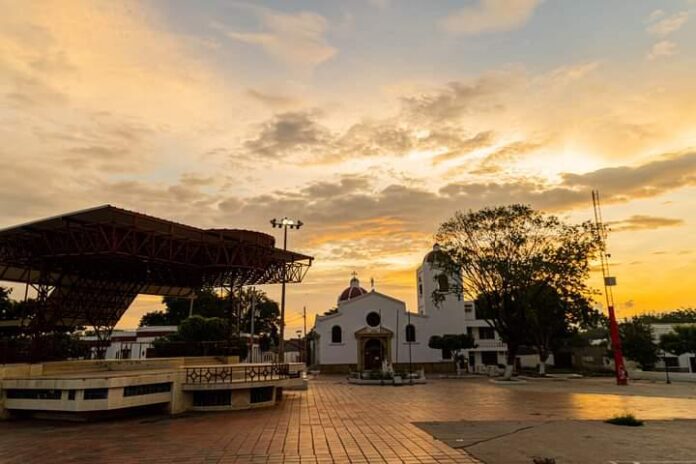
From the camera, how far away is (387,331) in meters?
47.2

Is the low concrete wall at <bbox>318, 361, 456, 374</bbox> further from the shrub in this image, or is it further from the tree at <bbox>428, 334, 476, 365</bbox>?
the shrub

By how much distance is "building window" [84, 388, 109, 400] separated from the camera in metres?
14.7

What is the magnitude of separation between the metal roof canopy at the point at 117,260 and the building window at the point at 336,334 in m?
16.6

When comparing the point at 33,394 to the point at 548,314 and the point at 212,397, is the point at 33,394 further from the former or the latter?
the point at 548,314

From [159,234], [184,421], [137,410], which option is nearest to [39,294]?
[159,234]

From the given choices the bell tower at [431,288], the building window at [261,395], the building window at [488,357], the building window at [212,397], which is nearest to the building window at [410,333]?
the bell tower at [431,288]

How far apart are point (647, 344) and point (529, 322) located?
36.6 ft

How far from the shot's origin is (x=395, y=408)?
1770 centimetres

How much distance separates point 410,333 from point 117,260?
3162 cm

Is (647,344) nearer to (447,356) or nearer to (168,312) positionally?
(447,356)

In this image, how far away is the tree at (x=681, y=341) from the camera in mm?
36219

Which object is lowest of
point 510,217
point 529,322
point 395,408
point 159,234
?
point 395,408

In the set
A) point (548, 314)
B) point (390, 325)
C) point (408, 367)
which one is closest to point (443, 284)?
point (390, 325)

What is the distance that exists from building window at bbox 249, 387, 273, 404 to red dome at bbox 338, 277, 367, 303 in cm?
3608
